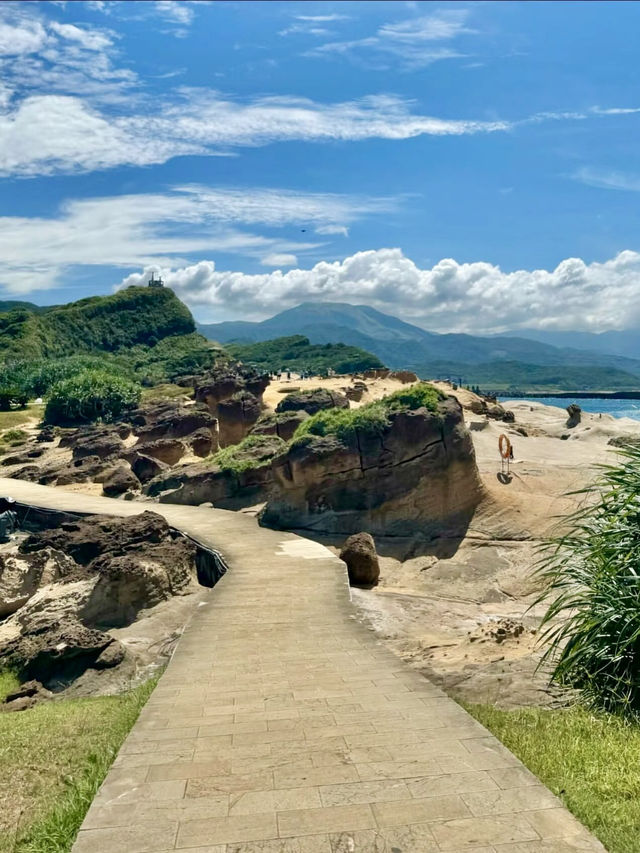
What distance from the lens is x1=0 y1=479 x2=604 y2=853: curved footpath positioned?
3.94 m

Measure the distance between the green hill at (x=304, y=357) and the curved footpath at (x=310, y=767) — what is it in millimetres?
84872

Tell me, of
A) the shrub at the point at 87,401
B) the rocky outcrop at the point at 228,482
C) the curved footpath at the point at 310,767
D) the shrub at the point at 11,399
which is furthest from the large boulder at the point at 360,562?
the shrub at the point at 11,399

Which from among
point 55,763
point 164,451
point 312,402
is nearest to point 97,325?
point 312,402

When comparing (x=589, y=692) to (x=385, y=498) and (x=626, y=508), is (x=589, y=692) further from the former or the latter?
(x=385, y=498)

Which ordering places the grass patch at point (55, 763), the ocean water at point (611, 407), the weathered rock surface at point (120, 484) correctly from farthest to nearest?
the ocean water at point (611, 407), the weathered rock surface at point (120, 484), the grass patch at point (55, 763)

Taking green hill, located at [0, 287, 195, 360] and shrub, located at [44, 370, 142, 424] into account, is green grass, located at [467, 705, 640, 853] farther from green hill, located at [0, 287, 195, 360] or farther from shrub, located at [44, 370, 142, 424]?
green hill, located at [0, 287, 195, 360]

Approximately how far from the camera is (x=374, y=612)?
1030cm

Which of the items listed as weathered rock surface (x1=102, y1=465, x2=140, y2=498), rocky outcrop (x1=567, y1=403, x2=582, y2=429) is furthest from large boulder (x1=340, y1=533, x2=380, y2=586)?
rocky outcrop (x1=567, y1=403, x2=582, y2=429)

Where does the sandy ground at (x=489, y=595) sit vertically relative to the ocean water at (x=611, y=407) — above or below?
above

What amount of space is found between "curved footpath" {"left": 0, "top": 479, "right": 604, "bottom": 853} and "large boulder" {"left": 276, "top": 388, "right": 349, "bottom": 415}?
23.8 m

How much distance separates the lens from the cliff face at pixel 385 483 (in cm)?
1647

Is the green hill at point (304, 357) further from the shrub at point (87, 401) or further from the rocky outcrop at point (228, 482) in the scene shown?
the rocky outcrop at point (228, 482)

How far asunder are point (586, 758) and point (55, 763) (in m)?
3.98

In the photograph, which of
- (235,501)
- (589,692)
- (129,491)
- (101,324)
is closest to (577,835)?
(589,692)
